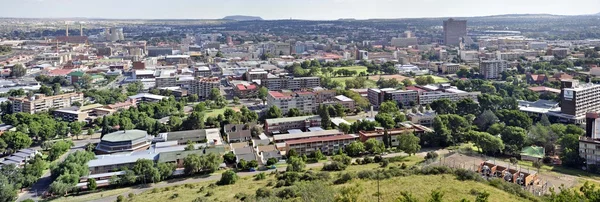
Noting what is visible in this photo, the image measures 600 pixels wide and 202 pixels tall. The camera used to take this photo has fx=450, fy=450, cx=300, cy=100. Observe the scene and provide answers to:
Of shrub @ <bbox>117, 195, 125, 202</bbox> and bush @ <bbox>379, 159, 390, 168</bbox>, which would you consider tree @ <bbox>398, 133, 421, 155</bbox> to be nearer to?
bush @ <bbox>379, 159, 390, 168</bbox>

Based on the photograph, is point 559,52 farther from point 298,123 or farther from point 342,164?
point 342,164

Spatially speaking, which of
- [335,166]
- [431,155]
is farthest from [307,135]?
[431,155]

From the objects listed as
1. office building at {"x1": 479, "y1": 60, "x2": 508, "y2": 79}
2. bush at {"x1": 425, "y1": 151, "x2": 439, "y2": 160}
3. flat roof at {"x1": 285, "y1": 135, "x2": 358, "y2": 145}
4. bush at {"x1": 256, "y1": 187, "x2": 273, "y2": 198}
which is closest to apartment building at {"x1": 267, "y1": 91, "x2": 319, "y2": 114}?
flat roof at {"x1": 285, "y1": 135, "x2": 358, "y2": 145}

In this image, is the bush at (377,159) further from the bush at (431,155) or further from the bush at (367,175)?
the bush at (367,175)

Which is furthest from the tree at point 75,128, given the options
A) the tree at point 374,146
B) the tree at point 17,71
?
the tree at point 17,71

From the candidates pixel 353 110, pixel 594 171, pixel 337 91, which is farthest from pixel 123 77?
pixel 594 171
